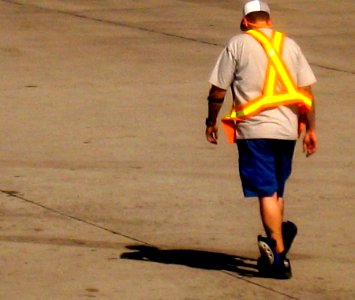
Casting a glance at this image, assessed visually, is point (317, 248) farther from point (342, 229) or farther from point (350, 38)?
point (350, 38)

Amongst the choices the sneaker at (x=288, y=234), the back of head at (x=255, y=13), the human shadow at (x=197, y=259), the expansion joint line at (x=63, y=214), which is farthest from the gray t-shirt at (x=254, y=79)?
the expansion joint line at (x=63, y=214)

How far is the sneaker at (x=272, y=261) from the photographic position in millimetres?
7316

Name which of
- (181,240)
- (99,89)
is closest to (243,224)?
(181,240)

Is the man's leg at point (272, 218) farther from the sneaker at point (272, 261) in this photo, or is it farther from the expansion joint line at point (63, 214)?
the expansion joint line at point (63, 214)

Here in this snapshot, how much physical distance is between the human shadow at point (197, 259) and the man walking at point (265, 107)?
9.1 inches

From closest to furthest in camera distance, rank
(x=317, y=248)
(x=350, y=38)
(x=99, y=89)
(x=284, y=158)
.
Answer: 1. (x=284, y=158)
2. (x=317, y=248)
3. (x=99, y=89)
4. (x=350, y=38)

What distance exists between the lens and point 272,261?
7.32m

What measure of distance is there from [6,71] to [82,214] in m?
5.40

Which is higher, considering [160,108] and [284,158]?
[284,158]

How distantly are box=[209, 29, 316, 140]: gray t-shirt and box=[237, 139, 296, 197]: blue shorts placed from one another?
0.16ft

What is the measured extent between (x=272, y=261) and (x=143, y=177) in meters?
2.48

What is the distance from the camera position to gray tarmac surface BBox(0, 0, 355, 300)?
7426 millimetres

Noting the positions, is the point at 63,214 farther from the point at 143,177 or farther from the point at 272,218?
the point at 272,218

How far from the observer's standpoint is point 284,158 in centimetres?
744
